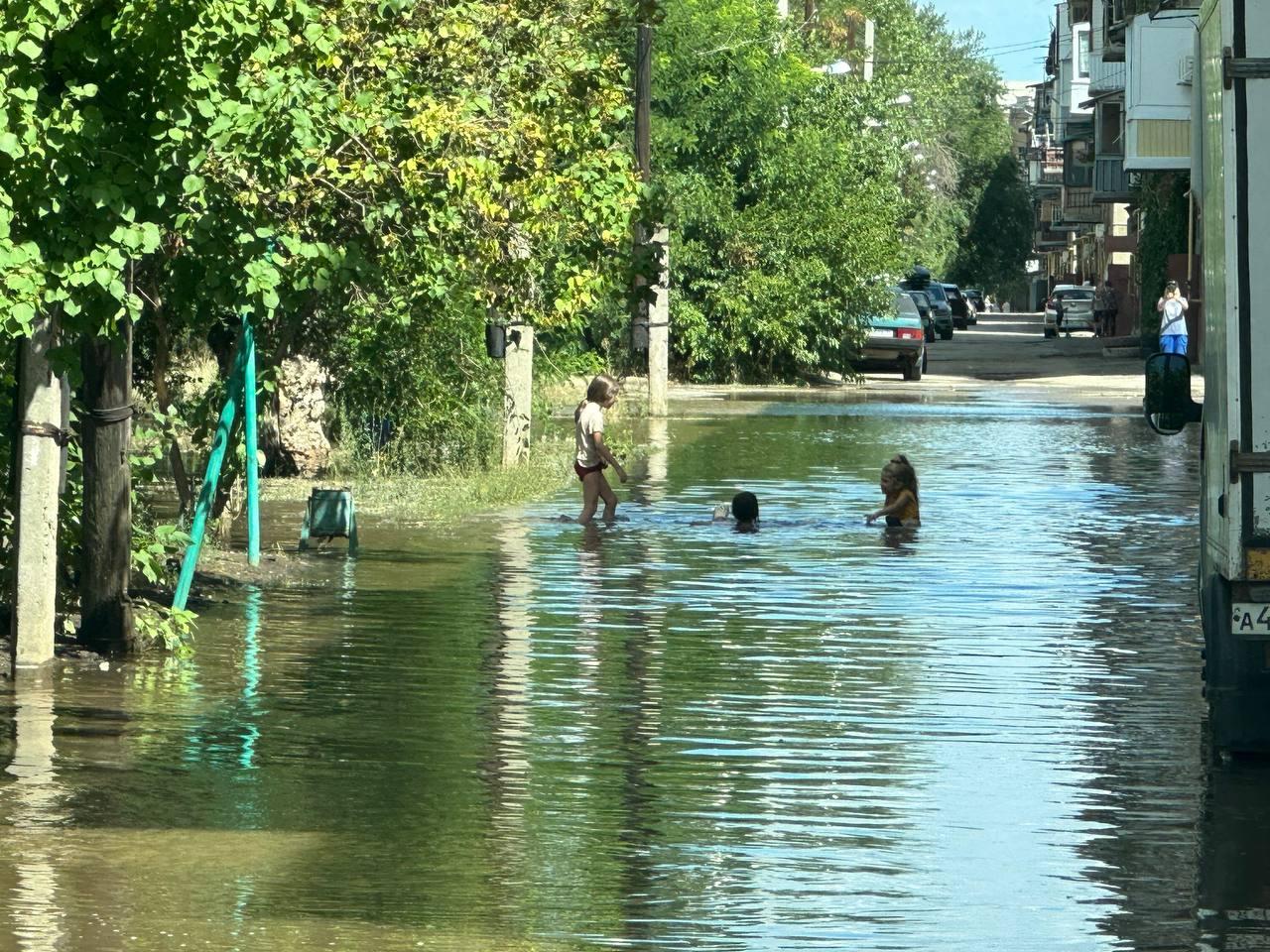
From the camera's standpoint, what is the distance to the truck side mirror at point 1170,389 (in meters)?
11.0

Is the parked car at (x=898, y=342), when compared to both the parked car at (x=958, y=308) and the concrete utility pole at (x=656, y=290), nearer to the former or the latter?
the concrete utility pole at (x=656, y=290)

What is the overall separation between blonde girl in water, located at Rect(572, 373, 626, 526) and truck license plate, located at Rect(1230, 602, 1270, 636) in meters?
11.7

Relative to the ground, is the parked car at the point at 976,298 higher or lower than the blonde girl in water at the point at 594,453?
higher

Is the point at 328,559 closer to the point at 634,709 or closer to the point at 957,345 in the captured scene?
the point at 634,709

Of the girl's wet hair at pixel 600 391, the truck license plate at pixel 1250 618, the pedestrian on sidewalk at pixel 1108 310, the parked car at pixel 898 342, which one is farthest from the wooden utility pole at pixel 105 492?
the pedestrian on sidewalk at pixel 1108 310

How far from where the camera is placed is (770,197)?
46.1 m

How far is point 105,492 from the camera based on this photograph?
41.7ft

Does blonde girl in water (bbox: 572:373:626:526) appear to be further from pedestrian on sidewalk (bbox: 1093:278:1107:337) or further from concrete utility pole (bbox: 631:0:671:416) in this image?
pedestrian on sidewalk (bbox: 1093:278:1107:337)

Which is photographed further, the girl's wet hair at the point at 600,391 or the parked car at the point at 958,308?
the parked car at the point at 958,308

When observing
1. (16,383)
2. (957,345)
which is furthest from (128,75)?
(957,345)

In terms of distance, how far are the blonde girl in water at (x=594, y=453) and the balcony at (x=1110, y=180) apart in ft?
189

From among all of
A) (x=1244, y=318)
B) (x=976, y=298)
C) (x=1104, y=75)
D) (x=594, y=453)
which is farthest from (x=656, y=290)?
(x=976, y=298)

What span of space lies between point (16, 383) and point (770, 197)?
34.8 m

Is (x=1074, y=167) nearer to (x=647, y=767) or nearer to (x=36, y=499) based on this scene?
(x=36, y=499)
